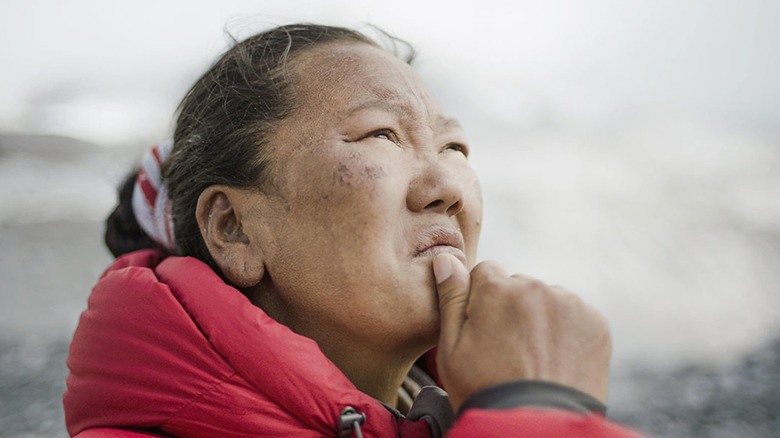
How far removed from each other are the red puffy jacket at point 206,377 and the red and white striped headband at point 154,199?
48 centimetres

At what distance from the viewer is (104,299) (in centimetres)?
139

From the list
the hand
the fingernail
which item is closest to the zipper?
the hand

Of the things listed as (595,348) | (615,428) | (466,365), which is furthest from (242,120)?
(615,428)

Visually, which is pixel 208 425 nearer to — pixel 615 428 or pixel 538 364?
pixel 538 364

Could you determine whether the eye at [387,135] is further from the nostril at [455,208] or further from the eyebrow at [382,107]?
the nostril at [455,208]

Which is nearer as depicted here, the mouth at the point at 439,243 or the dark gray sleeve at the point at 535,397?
the dark gray sleeve at the point at 535,397

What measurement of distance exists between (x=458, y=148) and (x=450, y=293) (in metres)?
0.52

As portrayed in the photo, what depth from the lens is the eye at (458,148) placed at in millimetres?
1576

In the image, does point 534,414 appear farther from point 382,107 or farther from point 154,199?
point 154,199

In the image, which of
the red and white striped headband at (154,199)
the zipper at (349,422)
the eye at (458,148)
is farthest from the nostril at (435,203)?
the red and white striped headband at (154,199)

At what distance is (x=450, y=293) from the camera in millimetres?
1250

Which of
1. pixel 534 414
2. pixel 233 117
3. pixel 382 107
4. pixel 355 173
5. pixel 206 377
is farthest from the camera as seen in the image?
pixel 233 117

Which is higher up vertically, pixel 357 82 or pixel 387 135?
pixel 357 82

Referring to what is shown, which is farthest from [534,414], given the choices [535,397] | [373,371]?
[373,371]
